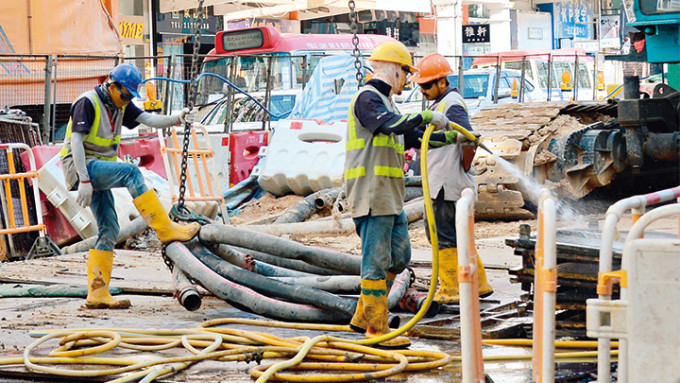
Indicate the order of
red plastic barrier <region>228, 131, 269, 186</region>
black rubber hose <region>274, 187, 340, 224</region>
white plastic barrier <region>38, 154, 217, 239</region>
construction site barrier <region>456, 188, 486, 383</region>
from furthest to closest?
red plastic barrier <region>228, 131, 269, 186</region> → black rubber hose <region>274, 187, 340, 224</region> → white plastic barrier <region>38, 154, 217, 239</region> → construction site barrier <region>456, 188, 486, 383</region>

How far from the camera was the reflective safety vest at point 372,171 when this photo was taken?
6668mm

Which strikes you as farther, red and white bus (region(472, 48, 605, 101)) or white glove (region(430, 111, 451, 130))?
red and white bus (region(472, 48, 605, 101))

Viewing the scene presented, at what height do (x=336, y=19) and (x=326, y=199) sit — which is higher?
(x=336, y=19)

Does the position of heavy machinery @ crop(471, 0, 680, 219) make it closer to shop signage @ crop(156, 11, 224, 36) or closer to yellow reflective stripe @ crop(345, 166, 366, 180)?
yellow reflective stripe @ crop(345, 166, 366, 180)

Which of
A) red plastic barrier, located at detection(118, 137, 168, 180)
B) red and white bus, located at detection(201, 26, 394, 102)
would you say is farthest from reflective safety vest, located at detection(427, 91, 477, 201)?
red and white bus, located at detection(201, 26, 394, 102)

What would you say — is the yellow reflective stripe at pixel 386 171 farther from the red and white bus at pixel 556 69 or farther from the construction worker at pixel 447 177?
the red and white bus at pixel 556 69

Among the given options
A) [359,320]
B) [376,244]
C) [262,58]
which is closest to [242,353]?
[359,320]

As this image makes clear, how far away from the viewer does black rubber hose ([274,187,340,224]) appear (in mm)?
13767

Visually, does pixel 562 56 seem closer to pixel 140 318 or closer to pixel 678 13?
pixel 678 13

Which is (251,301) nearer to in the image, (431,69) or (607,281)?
(431,69)

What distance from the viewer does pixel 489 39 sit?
4097cm

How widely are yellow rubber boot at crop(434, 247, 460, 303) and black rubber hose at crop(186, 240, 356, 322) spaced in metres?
0.95

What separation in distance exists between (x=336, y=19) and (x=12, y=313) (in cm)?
3211

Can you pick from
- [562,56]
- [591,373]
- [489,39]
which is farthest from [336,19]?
[591,373]
